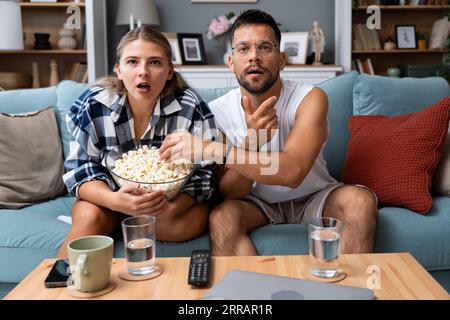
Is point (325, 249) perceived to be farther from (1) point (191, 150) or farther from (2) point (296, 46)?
(2) point (296, 46)

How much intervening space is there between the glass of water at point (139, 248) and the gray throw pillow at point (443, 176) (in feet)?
4.06

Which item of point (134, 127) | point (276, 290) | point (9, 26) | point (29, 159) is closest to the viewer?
point (276, 290)

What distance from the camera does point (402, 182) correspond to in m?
1.69

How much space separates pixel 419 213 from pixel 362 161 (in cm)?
29

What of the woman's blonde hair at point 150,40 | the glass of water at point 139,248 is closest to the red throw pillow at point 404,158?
the woman's blonde hair at point 150,40

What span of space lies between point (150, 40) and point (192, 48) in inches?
99.4

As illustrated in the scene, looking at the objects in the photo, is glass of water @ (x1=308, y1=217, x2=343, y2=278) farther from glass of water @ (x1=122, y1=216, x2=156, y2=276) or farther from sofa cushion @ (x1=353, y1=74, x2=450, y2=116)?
sofa cushion @ (x1=353, y1=74, x2=450, y2=116)

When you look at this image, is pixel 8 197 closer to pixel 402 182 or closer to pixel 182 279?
pixel 182 279

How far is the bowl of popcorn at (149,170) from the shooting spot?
130cm

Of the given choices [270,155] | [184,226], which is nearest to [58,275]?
[184,226]

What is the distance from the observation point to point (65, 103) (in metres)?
2.07

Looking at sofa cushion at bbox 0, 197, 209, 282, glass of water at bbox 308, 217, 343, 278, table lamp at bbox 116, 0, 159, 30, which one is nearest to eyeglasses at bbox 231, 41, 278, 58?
sofa cushion at bbox 0, 197, 209, 282

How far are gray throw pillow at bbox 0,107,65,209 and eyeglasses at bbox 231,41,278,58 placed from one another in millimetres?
912

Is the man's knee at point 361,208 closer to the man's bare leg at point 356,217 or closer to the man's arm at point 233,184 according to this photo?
the man's bare leg at point 356,217
